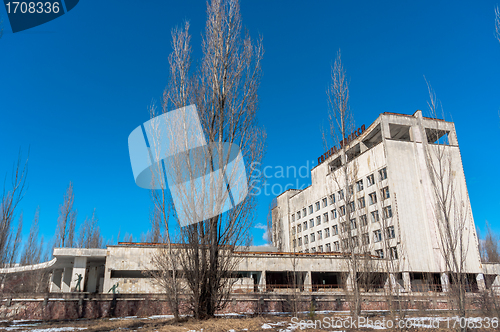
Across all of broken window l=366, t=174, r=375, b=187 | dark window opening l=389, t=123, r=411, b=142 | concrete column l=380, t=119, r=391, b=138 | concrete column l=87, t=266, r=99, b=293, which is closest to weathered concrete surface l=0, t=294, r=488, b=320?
concrete column l=87, t=266, r=99, b=293

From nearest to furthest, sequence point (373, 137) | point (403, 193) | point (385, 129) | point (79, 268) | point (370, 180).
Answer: point (79, 268) < point (403, 193) < point (385, 129) < point (370, 180) < point (373, 137)

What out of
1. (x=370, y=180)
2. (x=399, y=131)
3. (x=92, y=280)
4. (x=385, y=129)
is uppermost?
(x=399, y=131)

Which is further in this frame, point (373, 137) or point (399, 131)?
point (373, 137)

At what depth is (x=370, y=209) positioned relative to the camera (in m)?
35.6

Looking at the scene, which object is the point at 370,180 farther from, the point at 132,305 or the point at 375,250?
the point at 132,305

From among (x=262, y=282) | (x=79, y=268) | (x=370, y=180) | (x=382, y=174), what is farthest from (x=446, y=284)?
(x=79, y=268)

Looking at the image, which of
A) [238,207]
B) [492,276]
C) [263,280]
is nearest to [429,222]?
[492,276]

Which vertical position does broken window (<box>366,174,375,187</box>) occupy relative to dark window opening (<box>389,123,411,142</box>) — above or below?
below

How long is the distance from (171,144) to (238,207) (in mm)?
3263

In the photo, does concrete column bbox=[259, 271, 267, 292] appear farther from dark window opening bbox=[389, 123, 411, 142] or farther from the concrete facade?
dark window opening bbox=[389, 123, 411, 142]

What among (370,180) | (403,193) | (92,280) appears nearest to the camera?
(92,280)

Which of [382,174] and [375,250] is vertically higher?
[382,174]

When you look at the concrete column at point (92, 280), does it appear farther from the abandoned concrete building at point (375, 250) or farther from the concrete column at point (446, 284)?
the concrete column at point (446, 284)

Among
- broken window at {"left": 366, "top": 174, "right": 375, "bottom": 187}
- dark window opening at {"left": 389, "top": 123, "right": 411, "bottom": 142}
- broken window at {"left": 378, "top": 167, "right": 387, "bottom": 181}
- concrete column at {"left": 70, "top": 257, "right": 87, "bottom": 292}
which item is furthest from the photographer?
dark window opening at {"left": 389, "top": 123, "right": 411, "bottom": 142}
